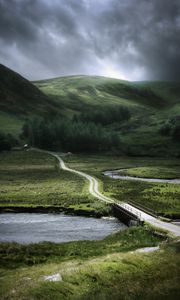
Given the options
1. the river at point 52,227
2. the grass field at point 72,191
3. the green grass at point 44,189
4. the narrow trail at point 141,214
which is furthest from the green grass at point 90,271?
the green grass at point 44,189

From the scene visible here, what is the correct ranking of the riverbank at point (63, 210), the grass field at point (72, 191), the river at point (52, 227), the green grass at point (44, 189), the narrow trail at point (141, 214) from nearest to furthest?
the narrow trail at point (141, 214), the river at point (52, 227), the riverbank at point (63, 210), the grass field at point (72, 191), the green grass at point (44, 189)

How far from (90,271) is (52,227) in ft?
96.6

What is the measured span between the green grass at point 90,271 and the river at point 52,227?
766 cm

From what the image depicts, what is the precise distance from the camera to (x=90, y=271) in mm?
32062

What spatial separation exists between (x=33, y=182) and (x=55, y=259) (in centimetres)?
7505

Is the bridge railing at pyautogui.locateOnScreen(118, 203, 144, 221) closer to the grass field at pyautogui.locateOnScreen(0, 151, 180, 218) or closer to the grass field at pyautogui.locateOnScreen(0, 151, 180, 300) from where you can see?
the grass field at pyautogui.locateOnScreen(0, 151, 180, 218)

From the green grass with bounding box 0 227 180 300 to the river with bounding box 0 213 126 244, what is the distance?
7.66 metres

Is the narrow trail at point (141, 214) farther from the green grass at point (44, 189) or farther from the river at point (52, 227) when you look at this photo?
the river at point (52, 227)

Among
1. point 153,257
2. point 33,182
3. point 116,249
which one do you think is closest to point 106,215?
point 116,249

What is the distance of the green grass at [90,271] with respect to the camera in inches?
1091

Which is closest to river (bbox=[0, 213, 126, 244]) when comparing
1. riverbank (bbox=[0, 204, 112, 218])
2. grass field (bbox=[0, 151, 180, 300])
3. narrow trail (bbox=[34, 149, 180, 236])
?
riverbank (bbox=[0, 204, 112, 218])

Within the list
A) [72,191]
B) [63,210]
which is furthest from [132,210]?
[72,191]

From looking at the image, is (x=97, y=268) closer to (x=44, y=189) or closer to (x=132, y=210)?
(x=132, y=210)

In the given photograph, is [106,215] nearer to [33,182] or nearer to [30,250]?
[30,250]
